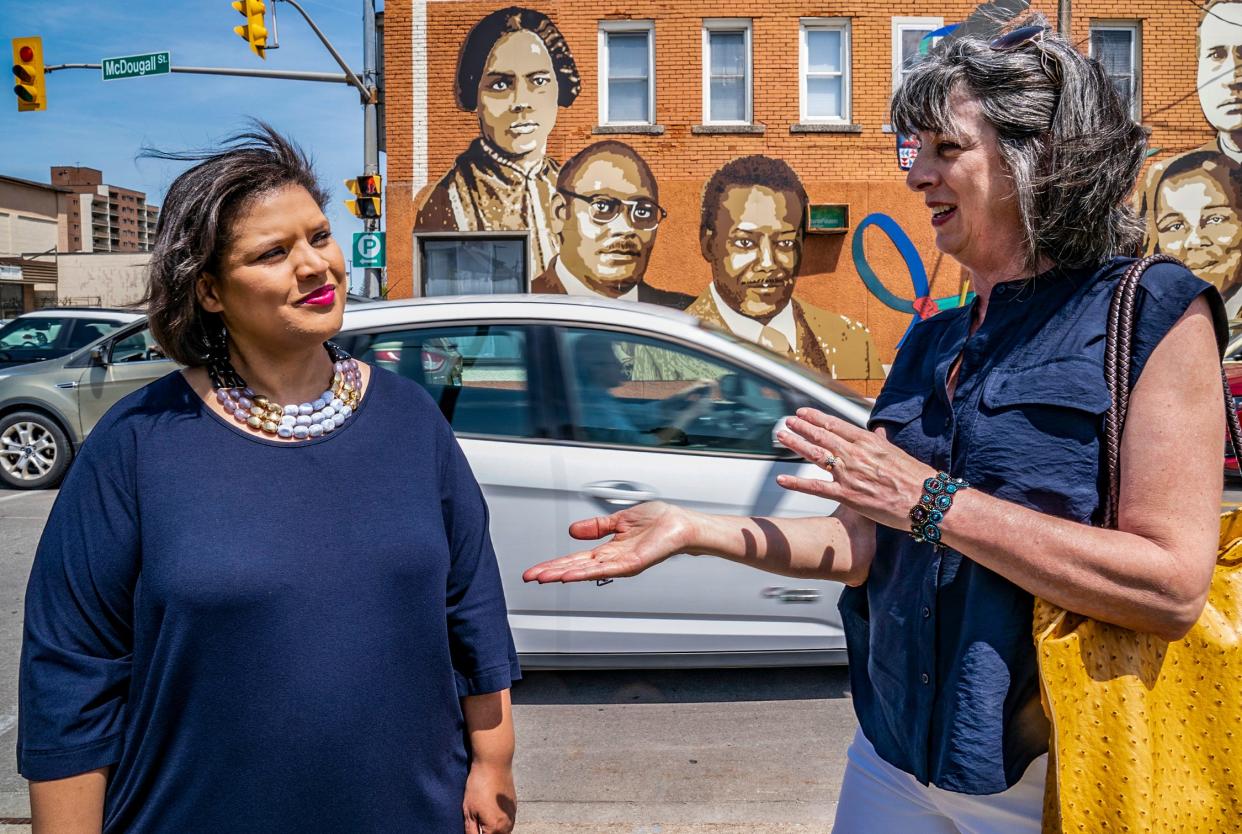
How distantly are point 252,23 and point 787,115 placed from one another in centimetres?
881

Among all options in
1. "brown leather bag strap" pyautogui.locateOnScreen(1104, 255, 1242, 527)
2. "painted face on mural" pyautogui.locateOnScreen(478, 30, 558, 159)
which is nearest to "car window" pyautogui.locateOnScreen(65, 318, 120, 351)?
"painted face on mural" pyautogui.locateOnScreen(478, 30, 558, 159)

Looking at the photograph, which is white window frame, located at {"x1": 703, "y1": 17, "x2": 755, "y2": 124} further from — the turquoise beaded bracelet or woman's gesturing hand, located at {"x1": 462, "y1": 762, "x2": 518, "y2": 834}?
the turquoise beaded bracelet

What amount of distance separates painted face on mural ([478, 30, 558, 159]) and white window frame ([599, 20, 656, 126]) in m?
0.87

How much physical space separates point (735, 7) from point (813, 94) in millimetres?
2031

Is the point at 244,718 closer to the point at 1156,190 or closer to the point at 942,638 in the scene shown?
the point at 942,638

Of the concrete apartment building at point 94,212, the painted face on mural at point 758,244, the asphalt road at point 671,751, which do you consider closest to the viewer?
the asphalt road at point 671,751

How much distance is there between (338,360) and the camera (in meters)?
2.01

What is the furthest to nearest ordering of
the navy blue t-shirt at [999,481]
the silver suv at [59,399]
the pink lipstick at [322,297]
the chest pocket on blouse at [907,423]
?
the silver suv at [59,399] → the pink lipstick at [322,297] → the chest pocket on blouse at [907,423] → the navy blue t-shirt at [999,481]

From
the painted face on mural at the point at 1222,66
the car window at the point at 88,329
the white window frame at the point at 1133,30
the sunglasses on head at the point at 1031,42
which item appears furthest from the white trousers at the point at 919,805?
the painted face on mural at the point at 1222,66

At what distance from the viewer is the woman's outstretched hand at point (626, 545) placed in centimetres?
171

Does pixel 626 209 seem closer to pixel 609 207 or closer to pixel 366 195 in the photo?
pixel 609 207

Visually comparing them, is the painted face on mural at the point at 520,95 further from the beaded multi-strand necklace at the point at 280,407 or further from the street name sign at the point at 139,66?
the beaded multi-strand necklace at the point at 280,407

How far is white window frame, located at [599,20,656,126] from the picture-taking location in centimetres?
1772

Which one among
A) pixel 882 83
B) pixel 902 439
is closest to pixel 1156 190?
pixel 882 83
